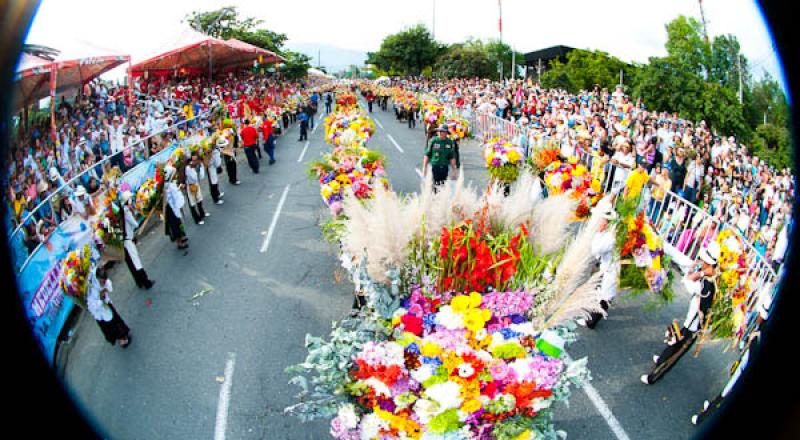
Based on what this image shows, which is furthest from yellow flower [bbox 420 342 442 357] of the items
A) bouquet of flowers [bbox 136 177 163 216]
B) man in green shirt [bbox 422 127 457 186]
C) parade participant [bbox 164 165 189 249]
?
bouquet of flowers [bbox 136 177 163 216]

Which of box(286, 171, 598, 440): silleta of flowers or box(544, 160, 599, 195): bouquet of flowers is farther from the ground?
box(544, 160, 599, 195): bouquet of flowers

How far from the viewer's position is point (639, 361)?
5598mm

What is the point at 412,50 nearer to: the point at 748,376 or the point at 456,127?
the point at 456,127

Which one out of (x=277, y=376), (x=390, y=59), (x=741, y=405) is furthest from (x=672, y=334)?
(x=390, y=59)

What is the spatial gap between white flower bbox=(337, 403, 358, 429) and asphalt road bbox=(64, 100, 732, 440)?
167cm

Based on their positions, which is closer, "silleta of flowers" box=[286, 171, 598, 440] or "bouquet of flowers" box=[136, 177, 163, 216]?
"silleta of flowers" box=[286, 171, 598, 440]

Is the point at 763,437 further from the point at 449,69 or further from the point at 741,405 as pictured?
the point at 449,69

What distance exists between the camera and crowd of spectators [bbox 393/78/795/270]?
28.2 feet

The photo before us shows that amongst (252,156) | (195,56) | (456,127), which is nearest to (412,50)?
(195,56)

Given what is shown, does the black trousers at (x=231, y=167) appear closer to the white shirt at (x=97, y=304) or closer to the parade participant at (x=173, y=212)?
the parade participant at (x=173, y=212)

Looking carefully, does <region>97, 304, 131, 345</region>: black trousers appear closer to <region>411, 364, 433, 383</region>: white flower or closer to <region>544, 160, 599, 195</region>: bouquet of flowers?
<region>411, 364, 433, 383</region>: white flower

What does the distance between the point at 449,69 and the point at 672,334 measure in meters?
47.2

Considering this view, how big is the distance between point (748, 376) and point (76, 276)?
6.60 meters

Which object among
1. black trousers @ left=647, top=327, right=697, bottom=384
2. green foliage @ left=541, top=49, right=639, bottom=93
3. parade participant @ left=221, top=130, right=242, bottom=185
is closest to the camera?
black trousers @ left=647, top=327, right=697, bottom=384
